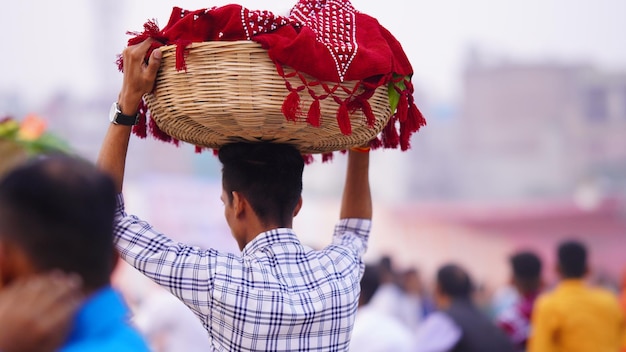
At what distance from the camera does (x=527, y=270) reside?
5852 mm

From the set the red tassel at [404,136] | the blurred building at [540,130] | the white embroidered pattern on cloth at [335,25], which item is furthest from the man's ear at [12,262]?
the blurred building at [540,130]

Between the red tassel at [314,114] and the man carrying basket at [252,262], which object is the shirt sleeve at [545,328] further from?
the red tassel at [314,114]

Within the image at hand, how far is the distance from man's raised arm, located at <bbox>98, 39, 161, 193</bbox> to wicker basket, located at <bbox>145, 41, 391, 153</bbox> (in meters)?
0.04

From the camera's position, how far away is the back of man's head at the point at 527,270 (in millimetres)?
5841

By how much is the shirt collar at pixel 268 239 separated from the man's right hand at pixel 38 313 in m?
1.07

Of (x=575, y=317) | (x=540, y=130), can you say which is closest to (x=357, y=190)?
(x=575, y=317)

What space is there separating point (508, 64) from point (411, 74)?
39.8 metres

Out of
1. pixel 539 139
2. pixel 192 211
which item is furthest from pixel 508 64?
pixel 192 211

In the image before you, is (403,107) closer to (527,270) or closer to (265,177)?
(265,177)

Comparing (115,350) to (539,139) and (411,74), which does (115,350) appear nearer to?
(411,74)

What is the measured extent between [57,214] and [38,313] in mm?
182

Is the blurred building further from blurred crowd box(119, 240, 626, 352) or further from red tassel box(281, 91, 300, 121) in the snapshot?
red tassel box(281, 91, 300, 121)

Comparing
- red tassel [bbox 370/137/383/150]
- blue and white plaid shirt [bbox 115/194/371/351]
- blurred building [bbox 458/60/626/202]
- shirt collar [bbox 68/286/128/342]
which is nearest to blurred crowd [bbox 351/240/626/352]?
red tassel [bbox 370/137/383/150]

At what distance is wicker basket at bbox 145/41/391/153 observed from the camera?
2252mm
